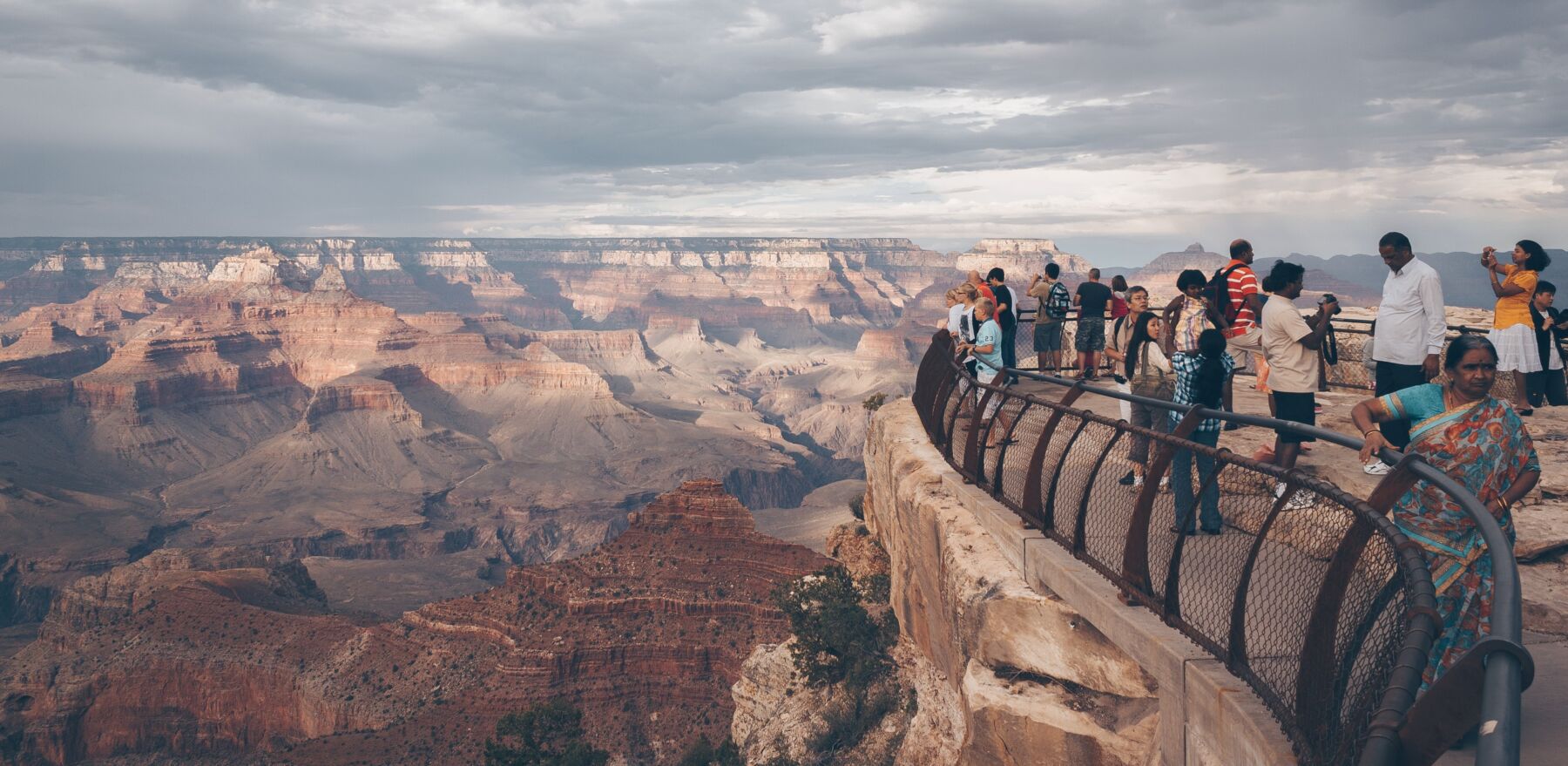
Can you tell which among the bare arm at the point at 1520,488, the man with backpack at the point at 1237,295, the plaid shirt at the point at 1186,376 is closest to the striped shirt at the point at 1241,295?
the man with backpack at the point at 1237,295

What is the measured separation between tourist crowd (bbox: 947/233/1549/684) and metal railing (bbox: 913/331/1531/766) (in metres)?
0.30

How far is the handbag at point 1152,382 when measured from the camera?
11.1 metres

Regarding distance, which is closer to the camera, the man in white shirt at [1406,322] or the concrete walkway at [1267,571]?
the concrete walkway at [1267,571]

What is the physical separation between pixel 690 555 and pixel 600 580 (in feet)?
14.2

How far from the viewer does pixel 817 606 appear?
78.8 ft

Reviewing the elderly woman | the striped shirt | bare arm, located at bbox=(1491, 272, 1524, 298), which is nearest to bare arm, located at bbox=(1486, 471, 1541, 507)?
the elderly woman

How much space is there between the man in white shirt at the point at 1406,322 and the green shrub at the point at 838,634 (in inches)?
386

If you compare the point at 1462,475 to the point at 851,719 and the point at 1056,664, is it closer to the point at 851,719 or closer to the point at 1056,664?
the point at 1056,664

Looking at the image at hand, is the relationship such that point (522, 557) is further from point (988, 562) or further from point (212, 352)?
point (988, 562)

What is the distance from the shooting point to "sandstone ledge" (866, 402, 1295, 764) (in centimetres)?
615

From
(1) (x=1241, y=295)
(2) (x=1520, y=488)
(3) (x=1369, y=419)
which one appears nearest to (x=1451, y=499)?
(2) (x=1520, y=488)

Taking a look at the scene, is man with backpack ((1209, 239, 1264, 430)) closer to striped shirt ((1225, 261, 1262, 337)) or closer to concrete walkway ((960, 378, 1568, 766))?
striped shirt ((1225, 261, 1262, 337))

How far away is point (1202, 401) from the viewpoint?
31.8 feet

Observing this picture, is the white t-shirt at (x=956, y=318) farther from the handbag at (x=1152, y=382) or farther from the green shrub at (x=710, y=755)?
the green shrub at (x=710, y=755)
